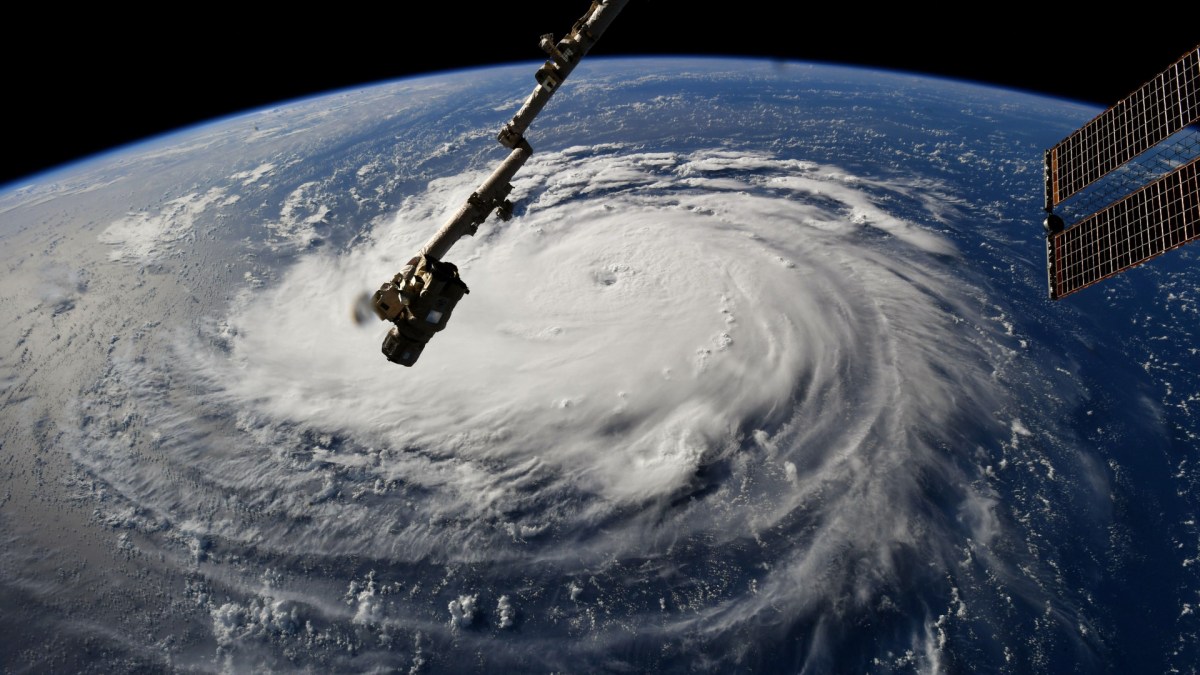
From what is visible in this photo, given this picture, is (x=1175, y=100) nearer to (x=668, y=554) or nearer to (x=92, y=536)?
(x=668, y=554)

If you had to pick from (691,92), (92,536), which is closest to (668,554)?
(92,536)

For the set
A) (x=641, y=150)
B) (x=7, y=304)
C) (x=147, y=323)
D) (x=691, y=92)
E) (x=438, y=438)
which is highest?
(x=691, y=92)

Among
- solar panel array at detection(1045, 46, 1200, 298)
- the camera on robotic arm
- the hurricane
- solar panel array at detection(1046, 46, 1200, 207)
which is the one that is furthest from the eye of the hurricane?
solar panel array at detection(1046, 46, 1200, 207)

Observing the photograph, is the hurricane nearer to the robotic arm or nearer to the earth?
the earth

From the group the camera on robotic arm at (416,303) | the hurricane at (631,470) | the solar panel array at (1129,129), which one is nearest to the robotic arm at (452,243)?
the camera on robotic arm at (416,303)

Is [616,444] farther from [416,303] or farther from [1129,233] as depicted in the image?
[1129,233]

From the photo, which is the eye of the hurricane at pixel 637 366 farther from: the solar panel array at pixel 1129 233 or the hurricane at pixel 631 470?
the solar panel array at pixel 1129 233
